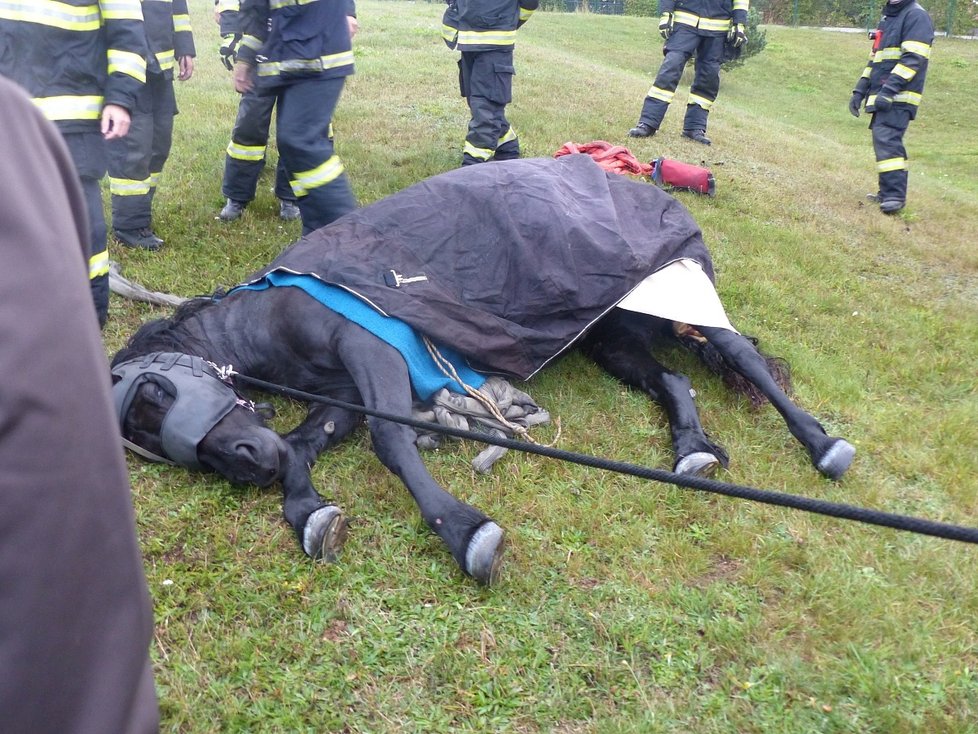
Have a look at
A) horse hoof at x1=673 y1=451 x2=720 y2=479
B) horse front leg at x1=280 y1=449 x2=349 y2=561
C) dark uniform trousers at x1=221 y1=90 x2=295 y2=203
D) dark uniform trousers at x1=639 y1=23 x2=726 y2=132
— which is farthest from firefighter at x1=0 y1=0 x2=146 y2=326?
dark uniform trousers at x1=639 y1=23 x2=726 y2=132

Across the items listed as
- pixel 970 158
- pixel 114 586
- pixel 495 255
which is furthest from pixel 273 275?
pixel 970 158

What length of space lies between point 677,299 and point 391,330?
1480 millimetres

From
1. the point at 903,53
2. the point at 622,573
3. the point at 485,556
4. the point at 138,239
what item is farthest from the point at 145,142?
the point at 903,53

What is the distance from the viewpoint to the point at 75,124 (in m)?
3.79

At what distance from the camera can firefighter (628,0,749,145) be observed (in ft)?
28.1

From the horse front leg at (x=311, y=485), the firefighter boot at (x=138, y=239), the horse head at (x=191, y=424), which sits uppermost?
the horse head at (x=191, y=424)

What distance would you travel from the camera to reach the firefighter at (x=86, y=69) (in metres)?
3.64

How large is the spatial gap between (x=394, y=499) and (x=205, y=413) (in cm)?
80

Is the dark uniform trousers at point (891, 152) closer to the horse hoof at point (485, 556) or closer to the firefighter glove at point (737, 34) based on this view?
the firefighter glove at point (737, 34)

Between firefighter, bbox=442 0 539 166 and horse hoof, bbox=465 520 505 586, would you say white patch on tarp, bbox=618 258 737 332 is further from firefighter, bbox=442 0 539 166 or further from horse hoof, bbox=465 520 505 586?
firefighter, bbox=442 0 539 166

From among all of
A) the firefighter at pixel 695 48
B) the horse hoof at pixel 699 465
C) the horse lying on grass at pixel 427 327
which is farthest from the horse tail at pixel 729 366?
the firefighter at pixel 695 48

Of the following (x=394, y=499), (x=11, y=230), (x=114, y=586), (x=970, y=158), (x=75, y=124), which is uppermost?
(x=11, y=230)

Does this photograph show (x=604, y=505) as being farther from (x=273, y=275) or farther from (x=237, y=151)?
(x=237, y=151)

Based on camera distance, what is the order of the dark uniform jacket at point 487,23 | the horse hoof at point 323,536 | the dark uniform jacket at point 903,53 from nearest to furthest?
the horse hoof at point 323,536 < the dark uniform jacket at point 487,23 < the dark uniform jacket at point 903,53
